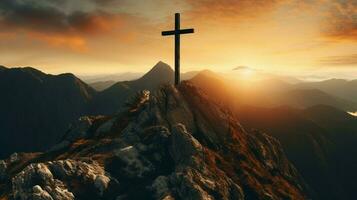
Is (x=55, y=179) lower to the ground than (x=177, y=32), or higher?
lower

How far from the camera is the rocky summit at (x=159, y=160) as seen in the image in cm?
4709

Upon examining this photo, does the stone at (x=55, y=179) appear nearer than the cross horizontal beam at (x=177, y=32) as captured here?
Yes

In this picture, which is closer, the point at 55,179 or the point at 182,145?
the point at 55,179

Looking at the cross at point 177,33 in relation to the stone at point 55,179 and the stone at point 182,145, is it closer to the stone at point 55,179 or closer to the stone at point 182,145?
the stone at point 182,145

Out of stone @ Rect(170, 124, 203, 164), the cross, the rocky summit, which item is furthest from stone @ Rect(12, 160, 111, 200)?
the cross

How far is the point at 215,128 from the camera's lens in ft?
209

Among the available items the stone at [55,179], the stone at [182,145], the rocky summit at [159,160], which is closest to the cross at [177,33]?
the rocky summit at [159,160]

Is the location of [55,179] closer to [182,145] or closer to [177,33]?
[182,145]

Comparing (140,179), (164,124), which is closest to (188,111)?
(164,124)

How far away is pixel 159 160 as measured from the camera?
180 ft

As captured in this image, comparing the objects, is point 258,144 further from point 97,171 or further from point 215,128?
point 97,171

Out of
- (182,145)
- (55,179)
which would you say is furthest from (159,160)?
(55,179)

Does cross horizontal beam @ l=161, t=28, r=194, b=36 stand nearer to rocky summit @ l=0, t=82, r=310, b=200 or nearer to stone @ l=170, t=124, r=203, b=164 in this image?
rocky summit @ l=0, t=82, r=310, b=200

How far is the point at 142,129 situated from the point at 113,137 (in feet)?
17.3
